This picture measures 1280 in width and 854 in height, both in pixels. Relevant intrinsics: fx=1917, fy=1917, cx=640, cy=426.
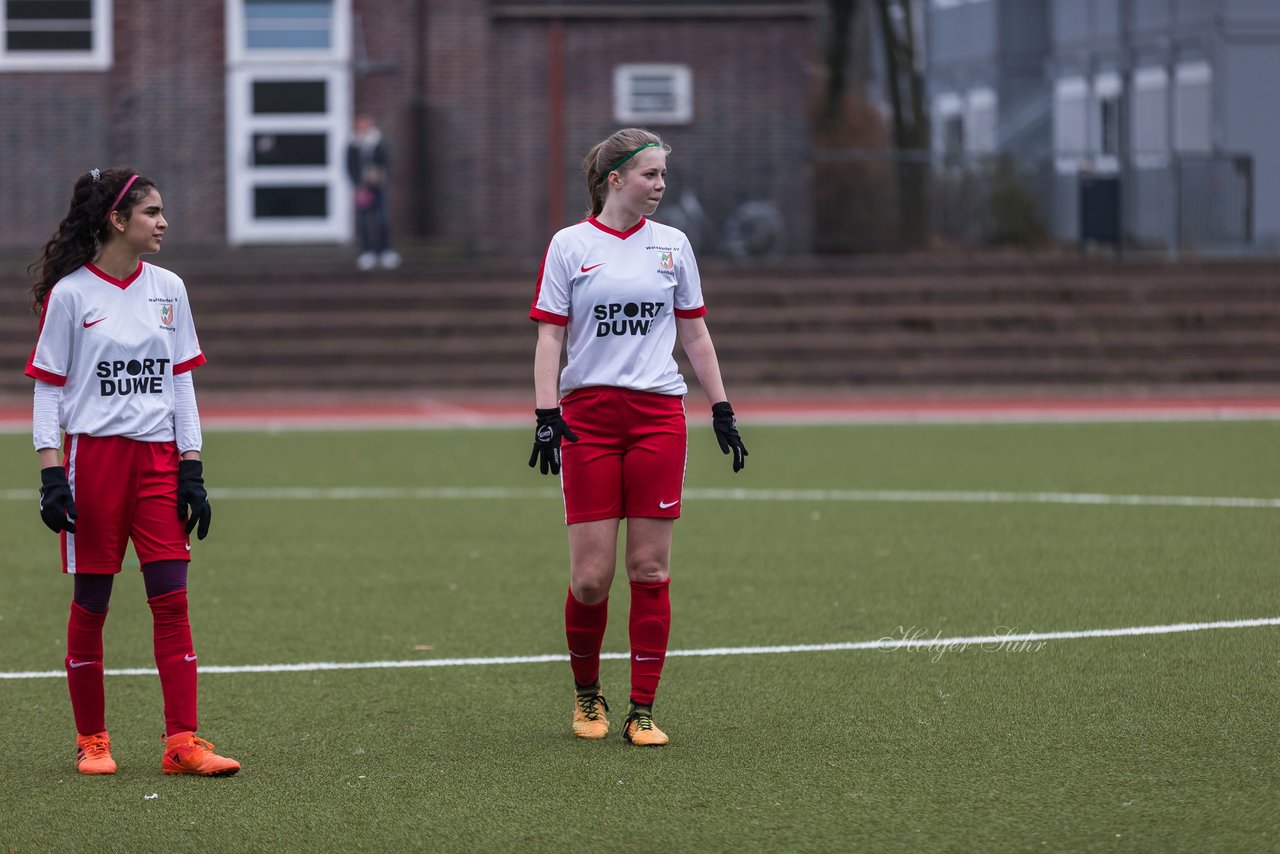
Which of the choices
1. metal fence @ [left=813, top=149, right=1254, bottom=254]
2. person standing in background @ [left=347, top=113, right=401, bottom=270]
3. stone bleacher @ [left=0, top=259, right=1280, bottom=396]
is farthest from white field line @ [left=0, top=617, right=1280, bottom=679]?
metal fence @ [left=813, top=149, right=1254, bottom=254]

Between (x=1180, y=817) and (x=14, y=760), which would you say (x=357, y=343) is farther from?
(x=1180, y=817)

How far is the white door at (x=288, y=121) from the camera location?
26.4 meters

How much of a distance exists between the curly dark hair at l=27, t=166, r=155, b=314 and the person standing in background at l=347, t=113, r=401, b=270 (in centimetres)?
1796

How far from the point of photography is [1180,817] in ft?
17.3

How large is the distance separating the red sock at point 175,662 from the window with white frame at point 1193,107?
27.3 m

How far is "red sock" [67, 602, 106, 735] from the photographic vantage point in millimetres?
6051

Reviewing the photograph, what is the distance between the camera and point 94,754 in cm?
607

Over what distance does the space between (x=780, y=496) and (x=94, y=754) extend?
24.8 feet

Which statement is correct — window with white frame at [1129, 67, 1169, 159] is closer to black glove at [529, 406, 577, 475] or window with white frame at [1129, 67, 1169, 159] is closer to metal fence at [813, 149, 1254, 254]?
metal fence at [813, 149, 1254, 254]

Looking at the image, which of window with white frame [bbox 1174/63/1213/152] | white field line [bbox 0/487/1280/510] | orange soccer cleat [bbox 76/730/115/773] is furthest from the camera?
window with white frame [bbox 1174/63/1213/152]

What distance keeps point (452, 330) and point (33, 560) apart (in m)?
12.3

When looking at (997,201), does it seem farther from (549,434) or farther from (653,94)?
(549,434)

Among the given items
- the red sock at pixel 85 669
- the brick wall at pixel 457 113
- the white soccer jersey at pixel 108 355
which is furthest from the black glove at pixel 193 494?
the brick wall at pixel 457 113

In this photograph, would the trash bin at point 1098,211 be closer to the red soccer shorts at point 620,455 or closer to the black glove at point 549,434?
the red soccer shorts at point 620,455
